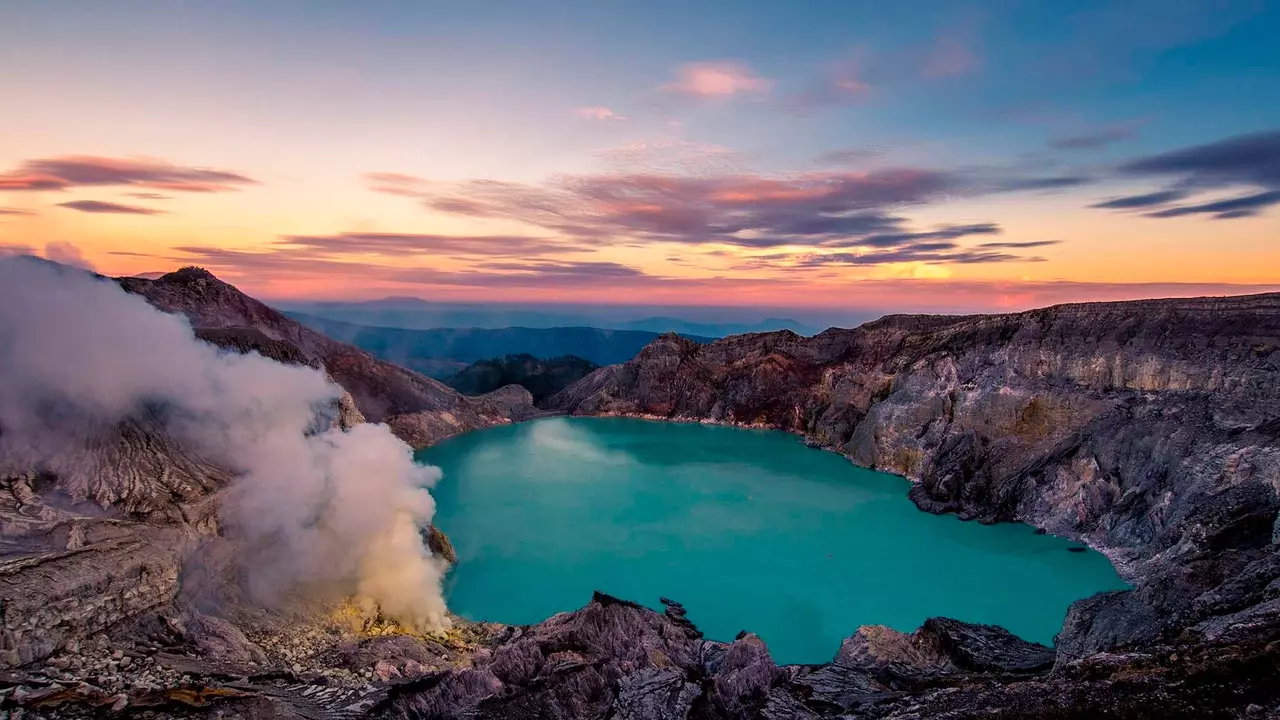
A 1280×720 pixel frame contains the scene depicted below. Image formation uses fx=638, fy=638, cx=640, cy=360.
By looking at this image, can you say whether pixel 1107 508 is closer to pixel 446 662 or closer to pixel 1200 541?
pixel 1200 541

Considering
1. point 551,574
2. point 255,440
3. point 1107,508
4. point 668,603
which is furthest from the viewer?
point 1107,508

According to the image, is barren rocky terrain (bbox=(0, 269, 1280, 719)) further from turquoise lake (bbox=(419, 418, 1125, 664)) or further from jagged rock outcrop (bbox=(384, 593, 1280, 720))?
turquoise lake (bbox=(419, 418, 1125, 664))

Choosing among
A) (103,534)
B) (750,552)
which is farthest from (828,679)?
(103,534)

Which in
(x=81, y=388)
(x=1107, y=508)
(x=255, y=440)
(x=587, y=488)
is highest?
(x=81, y=388)

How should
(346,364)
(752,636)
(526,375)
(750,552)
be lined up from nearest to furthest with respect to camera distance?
(752,636), (750,552), (346,364), (526,375)

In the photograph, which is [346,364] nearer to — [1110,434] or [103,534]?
[103,534]

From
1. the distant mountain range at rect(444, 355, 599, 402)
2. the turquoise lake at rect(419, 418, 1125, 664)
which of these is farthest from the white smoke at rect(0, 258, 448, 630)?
the distant mountain range at rect(444, 355, 599, 402)

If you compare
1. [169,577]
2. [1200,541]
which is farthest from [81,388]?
[1200,541]
